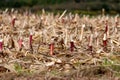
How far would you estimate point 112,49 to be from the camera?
5.82 metres

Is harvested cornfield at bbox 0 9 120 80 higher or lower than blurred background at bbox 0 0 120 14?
lower

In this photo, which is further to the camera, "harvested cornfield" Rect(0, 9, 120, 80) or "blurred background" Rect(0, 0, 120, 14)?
"blurred background" Rect(0, 0, 120, 14)

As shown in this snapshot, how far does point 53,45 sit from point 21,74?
80cm

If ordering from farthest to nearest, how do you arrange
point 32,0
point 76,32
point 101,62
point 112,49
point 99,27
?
1. point 32,0
2. point 99,27
3. point 76,32
4. point 112,49
5. point 101,62

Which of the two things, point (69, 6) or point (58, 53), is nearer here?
point (58, 53)

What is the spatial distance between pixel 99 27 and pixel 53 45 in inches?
71.8

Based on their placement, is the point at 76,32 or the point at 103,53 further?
the point at 76,32

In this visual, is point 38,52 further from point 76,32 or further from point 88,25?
point 88,25

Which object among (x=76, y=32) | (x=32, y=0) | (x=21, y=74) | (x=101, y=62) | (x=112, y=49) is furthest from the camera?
(x=32, y=0)

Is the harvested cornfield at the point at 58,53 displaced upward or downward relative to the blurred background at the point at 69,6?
downward

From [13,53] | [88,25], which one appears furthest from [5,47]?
[88,25]

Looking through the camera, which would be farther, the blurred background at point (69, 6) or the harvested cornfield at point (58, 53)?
the blurred background at point (69, 6)

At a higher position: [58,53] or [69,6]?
[69,6]

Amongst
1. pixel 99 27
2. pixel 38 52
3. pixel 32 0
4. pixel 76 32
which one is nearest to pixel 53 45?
pixel 38 52
